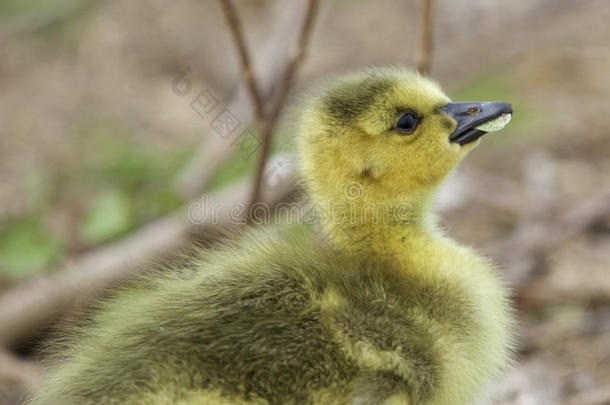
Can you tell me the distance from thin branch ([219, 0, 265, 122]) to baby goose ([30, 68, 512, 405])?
1.94 ft

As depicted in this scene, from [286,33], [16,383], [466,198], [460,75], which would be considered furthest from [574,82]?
[16,383]

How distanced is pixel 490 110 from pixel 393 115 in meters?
0.22

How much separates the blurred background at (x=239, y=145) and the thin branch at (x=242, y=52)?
0.14 m

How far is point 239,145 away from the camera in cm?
322

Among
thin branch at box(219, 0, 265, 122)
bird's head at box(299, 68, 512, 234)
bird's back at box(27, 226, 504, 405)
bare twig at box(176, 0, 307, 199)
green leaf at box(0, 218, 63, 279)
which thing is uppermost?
bare twig at box(176, 0, 307, 199)

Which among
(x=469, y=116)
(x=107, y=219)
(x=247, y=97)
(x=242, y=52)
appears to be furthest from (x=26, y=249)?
(x=469, y=116)

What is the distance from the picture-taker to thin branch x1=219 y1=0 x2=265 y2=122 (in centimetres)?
254

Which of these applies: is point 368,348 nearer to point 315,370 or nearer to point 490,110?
point 315,370

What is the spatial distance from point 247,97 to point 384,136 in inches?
63.3

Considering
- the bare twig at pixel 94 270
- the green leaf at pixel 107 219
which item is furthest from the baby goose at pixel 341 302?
the green leaf at pixel 107 219

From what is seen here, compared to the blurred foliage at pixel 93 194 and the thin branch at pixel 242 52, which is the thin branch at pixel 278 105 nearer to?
the thin branch at pixel 242 52

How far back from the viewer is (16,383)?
2.60 meters

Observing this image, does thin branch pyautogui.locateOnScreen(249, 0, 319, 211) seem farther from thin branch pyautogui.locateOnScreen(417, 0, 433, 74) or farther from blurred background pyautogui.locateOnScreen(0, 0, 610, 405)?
thin branch pyautogui.locateOnScreen(417, 0, 433, 74)

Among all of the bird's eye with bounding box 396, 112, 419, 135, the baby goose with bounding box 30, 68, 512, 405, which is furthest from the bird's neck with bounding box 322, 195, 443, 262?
the bird's eye with bounding box 396, 112, 419, 135
